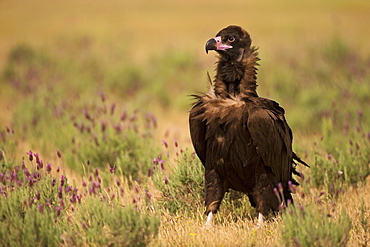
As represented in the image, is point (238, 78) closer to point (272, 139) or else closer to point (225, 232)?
point (272, 139)

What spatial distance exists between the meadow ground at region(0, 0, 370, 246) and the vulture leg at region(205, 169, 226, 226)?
14 centimetres

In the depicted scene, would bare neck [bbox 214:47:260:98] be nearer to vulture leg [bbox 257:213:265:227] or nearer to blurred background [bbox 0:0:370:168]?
vulture leg [bbox 257:213:265:227]

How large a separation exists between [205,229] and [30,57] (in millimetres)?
10975

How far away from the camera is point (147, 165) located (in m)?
6.30

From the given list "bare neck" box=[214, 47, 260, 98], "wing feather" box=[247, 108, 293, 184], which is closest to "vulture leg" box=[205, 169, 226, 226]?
"wing feather" box=[247, 108, 293, 184]

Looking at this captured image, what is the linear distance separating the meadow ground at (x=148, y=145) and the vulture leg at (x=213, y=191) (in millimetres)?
143

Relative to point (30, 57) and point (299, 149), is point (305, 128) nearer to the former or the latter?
point (299, 149)

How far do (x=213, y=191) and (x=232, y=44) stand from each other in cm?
131

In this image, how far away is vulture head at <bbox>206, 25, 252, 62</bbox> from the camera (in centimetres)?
478

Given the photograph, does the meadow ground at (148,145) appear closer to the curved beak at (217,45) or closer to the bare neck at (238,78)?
the bare neck at (238,78)

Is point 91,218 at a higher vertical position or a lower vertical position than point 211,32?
lower

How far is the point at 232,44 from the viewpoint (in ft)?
15.7

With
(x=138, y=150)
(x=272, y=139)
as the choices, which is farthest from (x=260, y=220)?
(x=138, y=150)

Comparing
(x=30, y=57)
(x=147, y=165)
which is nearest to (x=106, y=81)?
(x=30, y=57)
